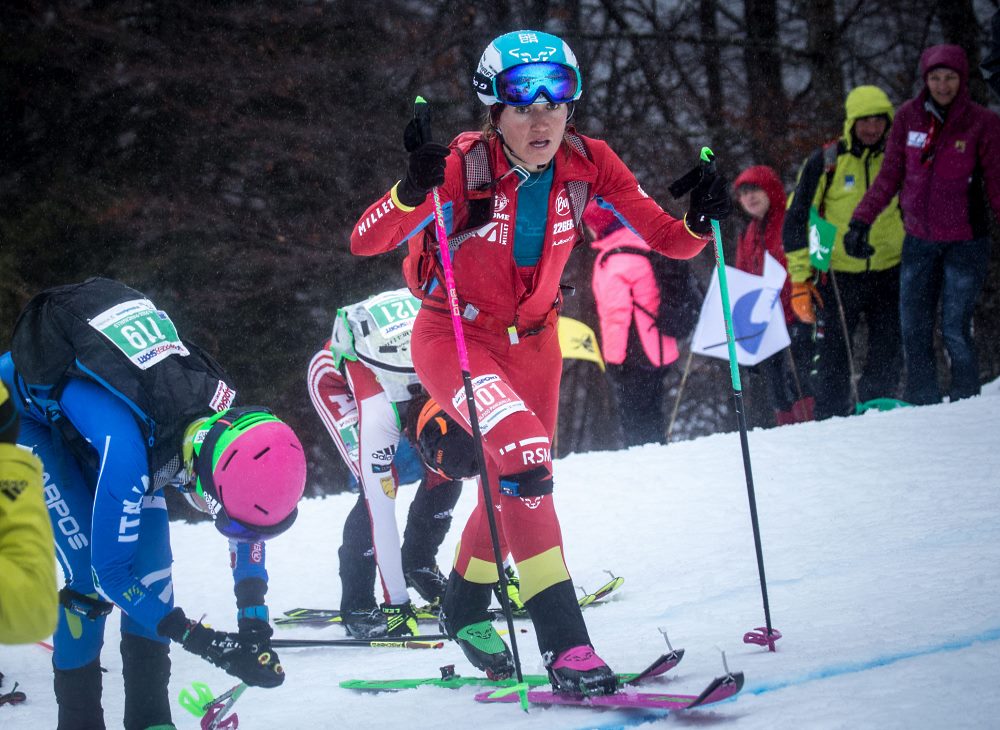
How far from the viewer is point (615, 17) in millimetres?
13203

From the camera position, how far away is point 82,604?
3295 millimetres

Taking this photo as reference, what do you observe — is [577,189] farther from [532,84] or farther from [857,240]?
[857,240]

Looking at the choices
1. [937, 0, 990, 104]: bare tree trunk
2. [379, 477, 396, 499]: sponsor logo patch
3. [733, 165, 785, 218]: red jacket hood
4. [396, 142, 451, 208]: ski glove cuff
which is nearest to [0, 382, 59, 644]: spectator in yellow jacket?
[396, 142, 451, 208]: ski glove cuff

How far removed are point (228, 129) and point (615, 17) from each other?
5117mm

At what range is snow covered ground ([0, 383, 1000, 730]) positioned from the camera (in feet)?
8.79

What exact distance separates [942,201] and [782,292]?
162cm

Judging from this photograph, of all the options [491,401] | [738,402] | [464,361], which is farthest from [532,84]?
[738,402]

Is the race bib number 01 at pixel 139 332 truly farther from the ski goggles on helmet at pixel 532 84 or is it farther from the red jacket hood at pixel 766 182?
the red jacket hood at pixel 766 182

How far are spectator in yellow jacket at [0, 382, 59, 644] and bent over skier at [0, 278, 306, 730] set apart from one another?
1056 millimetres

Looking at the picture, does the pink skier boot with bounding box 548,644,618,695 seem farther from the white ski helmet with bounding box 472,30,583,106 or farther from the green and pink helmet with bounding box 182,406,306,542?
the white ski helmet with bounding box 472,30,583,106

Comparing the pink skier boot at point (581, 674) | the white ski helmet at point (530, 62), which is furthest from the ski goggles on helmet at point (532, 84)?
the pink skier boot at point (581, 674)

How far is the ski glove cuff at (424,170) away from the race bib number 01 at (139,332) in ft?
3.06

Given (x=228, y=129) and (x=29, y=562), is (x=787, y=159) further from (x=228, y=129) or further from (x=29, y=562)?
(x=29, y=562)

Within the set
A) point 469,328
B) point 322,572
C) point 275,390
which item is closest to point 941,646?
point 469,328
